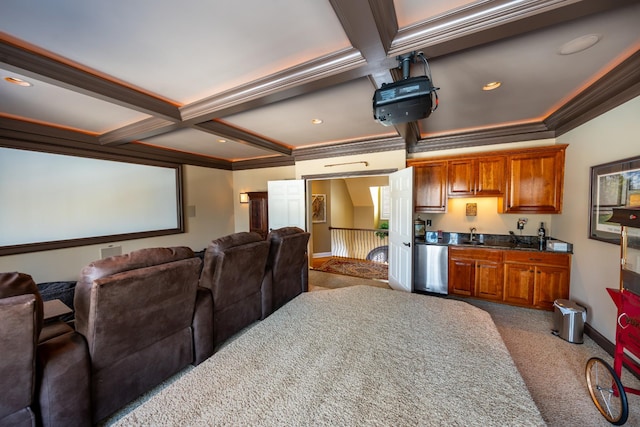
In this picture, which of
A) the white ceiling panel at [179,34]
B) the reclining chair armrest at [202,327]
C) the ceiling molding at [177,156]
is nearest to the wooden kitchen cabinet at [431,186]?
the white ceiling panel at [179,34]

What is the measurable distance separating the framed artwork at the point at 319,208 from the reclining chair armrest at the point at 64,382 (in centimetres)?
592

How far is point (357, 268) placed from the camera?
567cm

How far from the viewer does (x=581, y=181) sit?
2834 mm

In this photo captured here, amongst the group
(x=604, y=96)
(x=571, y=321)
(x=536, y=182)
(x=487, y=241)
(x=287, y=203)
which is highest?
(x=604, y=96)

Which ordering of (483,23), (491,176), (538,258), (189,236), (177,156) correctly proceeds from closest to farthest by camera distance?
(483,23), (538,258), (491,176), (177,156), (189,236)

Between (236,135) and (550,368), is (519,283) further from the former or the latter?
(236,135)

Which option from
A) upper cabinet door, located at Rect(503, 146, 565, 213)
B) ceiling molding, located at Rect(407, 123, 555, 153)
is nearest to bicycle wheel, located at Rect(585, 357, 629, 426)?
upper cabinet door, located at Rect(503, 146, 565, 213)

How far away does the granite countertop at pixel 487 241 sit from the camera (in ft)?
11.1

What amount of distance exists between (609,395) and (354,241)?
5.57 metres

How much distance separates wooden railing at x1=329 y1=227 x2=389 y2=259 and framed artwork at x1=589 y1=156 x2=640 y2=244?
436 cm

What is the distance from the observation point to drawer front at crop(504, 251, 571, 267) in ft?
A: 10.0

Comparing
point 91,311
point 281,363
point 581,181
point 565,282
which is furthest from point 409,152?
point 91,311

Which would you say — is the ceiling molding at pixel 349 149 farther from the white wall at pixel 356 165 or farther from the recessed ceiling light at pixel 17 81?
the recessed ceiling light at pixel 17 81

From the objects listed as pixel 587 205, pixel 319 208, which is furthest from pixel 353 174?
pixel 587 205
